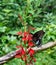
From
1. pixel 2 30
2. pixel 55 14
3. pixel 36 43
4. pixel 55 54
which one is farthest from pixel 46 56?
pixel 55 14

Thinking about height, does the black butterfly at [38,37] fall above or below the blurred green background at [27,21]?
above

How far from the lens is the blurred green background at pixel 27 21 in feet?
14.3

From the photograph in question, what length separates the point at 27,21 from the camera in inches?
207

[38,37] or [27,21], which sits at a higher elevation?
[38,37]

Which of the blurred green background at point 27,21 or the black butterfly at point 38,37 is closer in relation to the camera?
the black butterfly at point 38,37

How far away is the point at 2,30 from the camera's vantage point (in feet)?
15.5

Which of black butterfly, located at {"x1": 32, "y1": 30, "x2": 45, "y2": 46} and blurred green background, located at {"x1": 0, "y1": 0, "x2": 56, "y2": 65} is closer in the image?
black butterfly, located at {"x1": 32, "y1": 30, "x2": 45, "y2": 46}

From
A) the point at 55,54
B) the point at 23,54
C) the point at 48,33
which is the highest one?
the point at 23,54

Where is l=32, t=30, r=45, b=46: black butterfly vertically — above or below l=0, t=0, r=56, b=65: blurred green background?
above

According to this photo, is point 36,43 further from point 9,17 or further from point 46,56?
point 9,17

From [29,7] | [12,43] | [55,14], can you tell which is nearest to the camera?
[12,43]

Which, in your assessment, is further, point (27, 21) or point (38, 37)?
point (27, 21)

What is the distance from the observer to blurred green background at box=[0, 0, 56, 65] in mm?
4352

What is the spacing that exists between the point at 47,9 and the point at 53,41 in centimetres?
220
